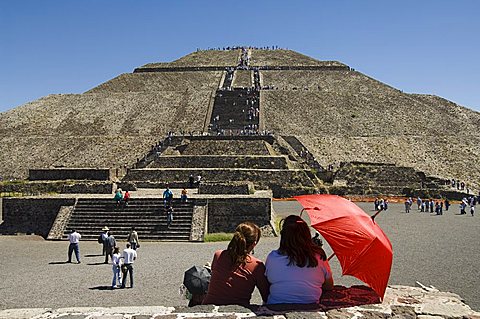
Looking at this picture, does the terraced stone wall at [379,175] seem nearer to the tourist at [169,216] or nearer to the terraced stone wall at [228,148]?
the terraced stone wall at [228,148]

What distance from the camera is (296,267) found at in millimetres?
4867

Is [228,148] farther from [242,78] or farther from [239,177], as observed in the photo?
[242,78]

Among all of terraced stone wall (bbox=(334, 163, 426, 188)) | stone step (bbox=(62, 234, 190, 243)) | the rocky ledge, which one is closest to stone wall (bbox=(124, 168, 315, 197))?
terraced stone wall (bbox=(334, 163, 426, 188))

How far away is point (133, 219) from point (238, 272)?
46.8 feet

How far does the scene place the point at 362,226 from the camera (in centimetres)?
514

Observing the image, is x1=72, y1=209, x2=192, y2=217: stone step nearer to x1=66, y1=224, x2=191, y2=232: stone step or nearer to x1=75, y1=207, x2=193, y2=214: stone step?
x1=75, y1=207, x2=193, y2=214: stone step

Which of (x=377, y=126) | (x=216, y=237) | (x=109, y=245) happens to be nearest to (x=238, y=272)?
(x=109, y=245)

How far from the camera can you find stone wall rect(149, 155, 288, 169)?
103 ft

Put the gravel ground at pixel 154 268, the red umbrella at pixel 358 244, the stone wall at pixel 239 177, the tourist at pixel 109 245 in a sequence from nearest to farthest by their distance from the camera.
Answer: the red umbrella at pixel 358 244
the gravel ground at pixel 154 268
the tourist at pixel 109 245
the stone wall at pixel 239 177

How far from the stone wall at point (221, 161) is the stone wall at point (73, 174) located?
10.3ft

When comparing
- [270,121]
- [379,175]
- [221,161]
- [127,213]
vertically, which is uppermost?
[270,121]

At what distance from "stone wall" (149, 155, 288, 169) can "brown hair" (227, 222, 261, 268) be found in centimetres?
2623

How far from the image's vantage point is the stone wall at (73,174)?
30.3 meters

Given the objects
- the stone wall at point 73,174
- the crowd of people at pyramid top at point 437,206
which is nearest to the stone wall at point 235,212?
the crowd of people at pyramid top at point 437,206
